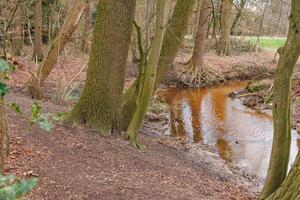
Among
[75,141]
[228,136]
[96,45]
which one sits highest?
[96,45]

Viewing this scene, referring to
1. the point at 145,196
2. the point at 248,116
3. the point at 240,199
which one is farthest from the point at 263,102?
the point at 145,196

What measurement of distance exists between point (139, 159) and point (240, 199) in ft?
6.07

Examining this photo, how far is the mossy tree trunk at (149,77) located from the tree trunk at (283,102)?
3.17m

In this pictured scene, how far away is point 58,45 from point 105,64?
5.05 m

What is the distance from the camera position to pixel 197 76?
21.6 metres

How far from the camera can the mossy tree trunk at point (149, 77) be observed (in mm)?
8227

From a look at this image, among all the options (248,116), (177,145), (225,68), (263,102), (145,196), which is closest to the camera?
(145,196)

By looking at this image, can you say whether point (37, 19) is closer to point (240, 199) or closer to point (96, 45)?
point (96, 45)

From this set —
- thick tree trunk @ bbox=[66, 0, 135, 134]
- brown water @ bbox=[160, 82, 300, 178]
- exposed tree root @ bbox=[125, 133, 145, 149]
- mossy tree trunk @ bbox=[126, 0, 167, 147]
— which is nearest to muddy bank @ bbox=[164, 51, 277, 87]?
brown water @ bbox=[160, 82, 300, 178]

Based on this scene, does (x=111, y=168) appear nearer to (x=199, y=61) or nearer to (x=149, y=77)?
(x=149, y=77)

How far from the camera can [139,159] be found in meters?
7.73

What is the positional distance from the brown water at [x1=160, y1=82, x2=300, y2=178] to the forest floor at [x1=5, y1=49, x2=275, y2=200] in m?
1.08

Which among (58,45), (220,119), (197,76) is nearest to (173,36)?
(58,45)

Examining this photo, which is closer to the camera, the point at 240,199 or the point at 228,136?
the point at 240,199
